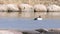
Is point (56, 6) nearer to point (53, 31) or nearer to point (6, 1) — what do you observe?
point (6, 1)

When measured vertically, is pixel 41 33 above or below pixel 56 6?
above

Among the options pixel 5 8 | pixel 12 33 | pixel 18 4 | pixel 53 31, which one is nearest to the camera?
pixel 12 33

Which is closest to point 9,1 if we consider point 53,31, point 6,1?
point 6,1

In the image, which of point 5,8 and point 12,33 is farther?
point 5,8

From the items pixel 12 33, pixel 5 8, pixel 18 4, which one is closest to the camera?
pixel 12 33

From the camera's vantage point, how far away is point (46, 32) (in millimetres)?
12844

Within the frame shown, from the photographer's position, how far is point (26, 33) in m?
12.5

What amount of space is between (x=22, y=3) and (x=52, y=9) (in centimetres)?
613

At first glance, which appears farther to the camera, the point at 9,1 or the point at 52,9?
the point at 9,1

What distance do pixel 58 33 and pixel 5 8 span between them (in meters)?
29.1

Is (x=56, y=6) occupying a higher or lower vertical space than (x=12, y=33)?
lower

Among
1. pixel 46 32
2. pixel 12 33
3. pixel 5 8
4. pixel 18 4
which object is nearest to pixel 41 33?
pixel 46 32

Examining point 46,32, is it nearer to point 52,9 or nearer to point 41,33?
point 41,33

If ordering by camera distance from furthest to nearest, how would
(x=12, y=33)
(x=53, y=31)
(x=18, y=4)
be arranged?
(x=18, y=4)
(x=53, y=31)
(x=12, y=33)
